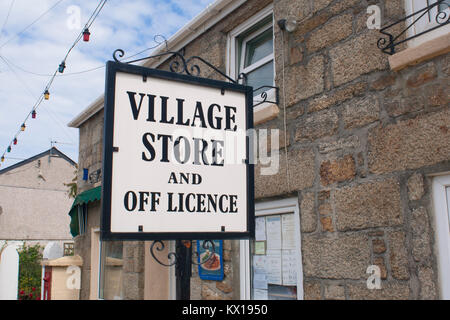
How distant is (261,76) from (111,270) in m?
4.30

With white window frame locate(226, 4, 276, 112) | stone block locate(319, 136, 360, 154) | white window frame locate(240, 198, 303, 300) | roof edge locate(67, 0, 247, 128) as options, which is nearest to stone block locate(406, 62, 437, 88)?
stone block locate(319, 136, 360, 154)

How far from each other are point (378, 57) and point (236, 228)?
1791 mm

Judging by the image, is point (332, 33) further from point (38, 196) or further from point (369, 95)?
point (38, 196)

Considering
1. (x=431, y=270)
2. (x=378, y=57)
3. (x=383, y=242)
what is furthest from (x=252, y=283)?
(x=378, y=57)

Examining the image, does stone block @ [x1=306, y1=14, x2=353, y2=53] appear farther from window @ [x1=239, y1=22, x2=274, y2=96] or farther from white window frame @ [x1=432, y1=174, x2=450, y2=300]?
white window frame @ [x1=432, y1=174, x2=450, y2=300]

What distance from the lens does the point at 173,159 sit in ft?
6.57

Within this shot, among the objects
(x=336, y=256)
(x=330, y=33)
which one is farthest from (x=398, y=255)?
(x=330, y=33)

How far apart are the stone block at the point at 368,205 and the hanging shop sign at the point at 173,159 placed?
1.20 meters

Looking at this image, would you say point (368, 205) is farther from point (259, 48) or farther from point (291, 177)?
point (259, 48)

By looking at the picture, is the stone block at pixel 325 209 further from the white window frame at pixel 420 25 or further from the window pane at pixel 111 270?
the window pane at pixel 111 270

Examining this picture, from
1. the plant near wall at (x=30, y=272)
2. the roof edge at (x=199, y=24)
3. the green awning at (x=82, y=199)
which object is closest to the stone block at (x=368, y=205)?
the roof edge at (x=199, y=24)

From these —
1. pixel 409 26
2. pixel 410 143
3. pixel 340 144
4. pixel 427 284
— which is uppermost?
pixel 409 26

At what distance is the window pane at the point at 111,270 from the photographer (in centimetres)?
688

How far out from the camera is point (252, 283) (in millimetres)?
4176
